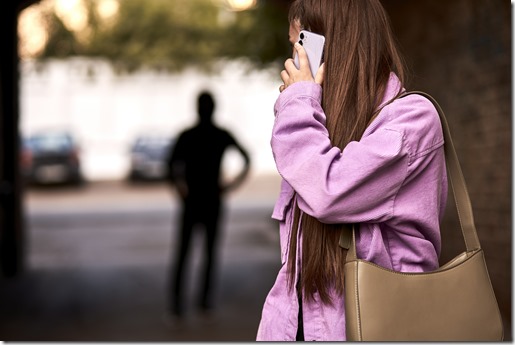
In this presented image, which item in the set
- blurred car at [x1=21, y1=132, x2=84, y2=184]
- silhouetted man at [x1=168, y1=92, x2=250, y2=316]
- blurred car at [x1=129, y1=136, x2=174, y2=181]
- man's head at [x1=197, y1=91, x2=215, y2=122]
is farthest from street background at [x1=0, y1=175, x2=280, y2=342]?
blurred car at [x1=129, y1=136, x2=174, y2=181]

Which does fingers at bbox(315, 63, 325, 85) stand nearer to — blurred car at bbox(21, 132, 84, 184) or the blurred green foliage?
blurred car at bbox(21, 132, 84, 184)

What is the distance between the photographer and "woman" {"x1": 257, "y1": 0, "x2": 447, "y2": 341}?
69.0 inches

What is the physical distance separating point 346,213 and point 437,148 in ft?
0.90

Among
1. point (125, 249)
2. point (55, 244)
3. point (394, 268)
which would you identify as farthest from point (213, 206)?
point (55, 244)

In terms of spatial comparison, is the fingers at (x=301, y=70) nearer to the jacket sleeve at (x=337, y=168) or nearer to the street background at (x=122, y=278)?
the jacket sleeve at (x=337, y=168)

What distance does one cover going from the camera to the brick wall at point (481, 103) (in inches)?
224

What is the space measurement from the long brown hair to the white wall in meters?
27.5

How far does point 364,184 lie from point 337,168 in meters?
0.07

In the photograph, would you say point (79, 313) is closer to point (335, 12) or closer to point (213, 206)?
point (213, 206)

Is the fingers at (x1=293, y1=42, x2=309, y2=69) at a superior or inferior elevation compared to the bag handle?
superior

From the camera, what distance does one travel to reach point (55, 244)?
12.8 meters

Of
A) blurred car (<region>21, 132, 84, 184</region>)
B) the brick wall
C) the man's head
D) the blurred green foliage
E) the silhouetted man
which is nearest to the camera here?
the brick wall

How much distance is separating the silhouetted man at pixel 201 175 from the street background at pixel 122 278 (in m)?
0.63

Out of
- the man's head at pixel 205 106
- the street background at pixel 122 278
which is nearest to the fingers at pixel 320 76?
the street background at pixel 122 278
